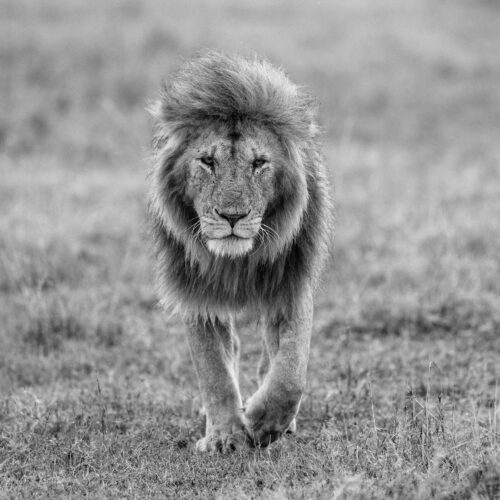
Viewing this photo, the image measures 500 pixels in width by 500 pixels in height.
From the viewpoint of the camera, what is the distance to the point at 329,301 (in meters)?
7.47

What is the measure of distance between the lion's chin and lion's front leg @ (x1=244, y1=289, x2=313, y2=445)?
58cm

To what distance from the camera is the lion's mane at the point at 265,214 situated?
4516 millimetres

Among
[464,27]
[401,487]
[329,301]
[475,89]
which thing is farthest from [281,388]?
[464,27]

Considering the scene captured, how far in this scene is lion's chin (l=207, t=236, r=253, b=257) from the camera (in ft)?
14.3

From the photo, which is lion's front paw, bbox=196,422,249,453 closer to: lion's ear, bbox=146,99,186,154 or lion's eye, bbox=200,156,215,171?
lion's eye, bbox=200,156,215,171

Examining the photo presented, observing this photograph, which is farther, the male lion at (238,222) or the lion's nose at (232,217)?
the male lion at (238,222)

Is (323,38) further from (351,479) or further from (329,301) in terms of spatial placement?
(351,479)

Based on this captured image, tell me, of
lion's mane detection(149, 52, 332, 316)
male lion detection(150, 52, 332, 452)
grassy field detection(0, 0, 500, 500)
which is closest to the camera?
grassy field detection(0, 0, 500, 500)

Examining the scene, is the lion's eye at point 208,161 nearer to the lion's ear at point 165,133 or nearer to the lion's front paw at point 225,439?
the lion's ear at point 165,133

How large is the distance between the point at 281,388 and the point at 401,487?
844 millimetres

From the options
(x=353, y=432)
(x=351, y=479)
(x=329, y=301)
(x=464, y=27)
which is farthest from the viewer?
(x=464, y=27)

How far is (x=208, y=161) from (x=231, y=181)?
179 millimetres

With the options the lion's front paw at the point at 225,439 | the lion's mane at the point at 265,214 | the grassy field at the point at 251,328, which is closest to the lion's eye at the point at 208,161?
the lion's mane at the point at 265,214

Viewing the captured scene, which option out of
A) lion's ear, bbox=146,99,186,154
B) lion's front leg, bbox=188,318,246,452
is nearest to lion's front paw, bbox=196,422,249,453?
lion's front leg, bbox=188,318,246,452
